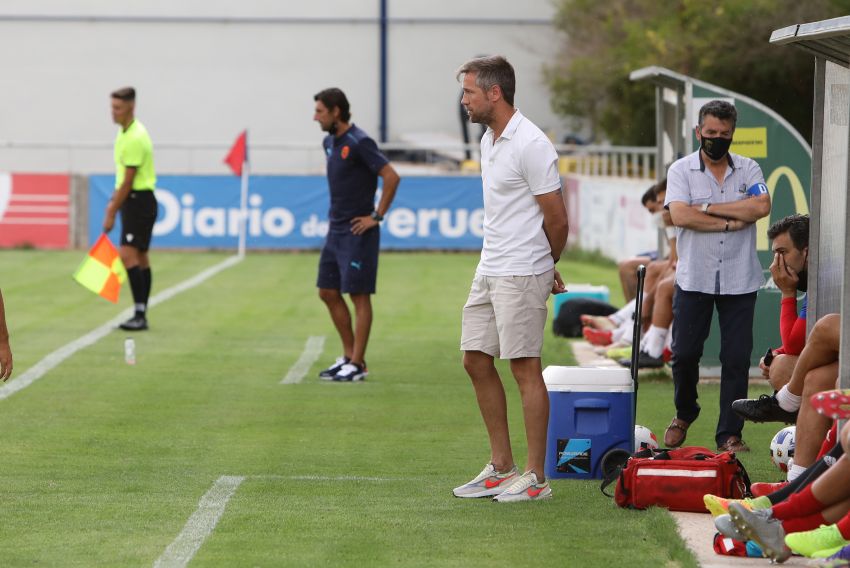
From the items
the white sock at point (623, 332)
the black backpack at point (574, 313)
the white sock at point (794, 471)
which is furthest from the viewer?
the black backpack at point (574, 313)

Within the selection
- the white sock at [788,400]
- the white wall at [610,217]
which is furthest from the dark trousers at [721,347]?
the white wall at [610,217]

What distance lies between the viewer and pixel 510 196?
7133 mm

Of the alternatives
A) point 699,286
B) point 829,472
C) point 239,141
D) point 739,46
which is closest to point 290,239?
point 239,141

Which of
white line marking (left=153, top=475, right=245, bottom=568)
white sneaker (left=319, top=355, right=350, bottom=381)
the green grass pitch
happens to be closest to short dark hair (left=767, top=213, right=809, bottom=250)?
the green grass pitch

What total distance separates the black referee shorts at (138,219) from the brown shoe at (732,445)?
7.72 meters

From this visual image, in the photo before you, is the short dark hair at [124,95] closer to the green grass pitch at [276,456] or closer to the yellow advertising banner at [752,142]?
the green grass pitch at [276,456]

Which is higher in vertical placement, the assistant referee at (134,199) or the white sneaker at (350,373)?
the assistant referee at (134,199)

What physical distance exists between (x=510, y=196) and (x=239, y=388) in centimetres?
457

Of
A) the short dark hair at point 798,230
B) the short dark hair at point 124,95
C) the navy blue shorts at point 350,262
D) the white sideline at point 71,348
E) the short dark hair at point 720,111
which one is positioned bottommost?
the white sideline at point 71,348

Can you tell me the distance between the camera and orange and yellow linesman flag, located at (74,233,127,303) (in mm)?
14500

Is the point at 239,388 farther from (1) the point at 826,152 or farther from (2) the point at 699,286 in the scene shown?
(1) the point at 826,152

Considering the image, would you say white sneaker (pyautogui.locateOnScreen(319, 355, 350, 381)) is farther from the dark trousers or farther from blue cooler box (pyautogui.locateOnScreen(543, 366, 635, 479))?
blue cooler box (pyautogui.locateOnScreen(543, 366, 635, 479))

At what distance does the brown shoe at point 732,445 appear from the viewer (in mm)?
8547

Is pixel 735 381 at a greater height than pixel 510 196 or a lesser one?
lesser
